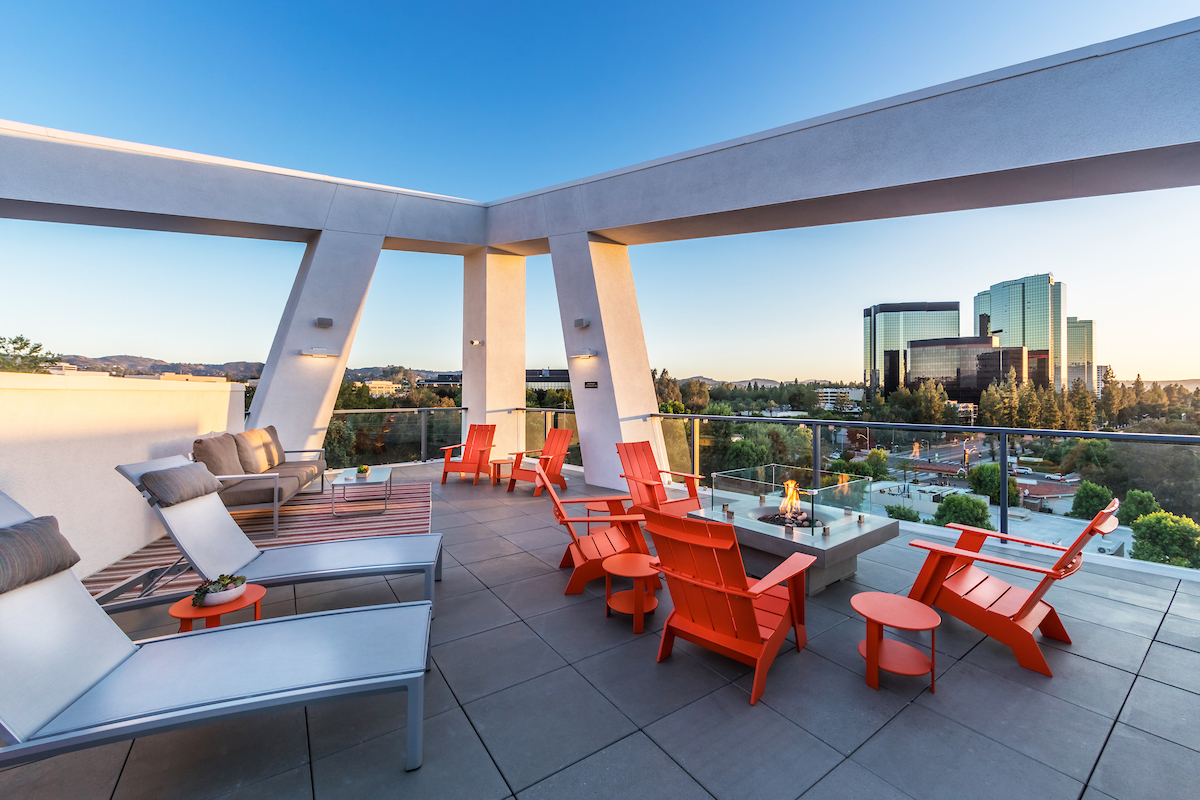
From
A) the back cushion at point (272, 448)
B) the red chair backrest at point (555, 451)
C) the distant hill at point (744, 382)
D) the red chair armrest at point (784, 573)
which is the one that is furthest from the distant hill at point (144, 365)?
the distant hill at point (744, 382)

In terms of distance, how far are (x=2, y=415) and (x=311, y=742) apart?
9.37ft

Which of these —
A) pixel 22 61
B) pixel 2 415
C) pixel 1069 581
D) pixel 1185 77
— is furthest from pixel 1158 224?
pixel 22 61

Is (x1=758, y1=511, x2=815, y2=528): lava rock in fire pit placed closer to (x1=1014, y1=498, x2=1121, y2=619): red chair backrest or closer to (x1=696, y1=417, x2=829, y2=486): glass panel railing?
(x1=1014, y1=498, x2=1121, y2=619): red chair backrest

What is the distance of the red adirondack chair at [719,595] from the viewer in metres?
2.27

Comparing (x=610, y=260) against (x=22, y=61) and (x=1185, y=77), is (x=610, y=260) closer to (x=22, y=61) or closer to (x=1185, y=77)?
(x=1185, y=77)

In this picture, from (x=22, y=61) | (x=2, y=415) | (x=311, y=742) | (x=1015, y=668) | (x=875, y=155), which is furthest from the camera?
(x=22, y=61)

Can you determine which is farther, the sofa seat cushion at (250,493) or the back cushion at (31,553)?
the sofa seat cushion at (250,493)

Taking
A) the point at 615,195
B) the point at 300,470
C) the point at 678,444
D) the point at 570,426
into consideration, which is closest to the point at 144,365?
the point at 300,470

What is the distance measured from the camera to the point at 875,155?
484 cm

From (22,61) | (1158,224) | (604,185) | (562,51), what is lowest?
(604,185)

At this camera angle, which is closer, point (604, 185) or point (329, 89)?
point (604, 185)

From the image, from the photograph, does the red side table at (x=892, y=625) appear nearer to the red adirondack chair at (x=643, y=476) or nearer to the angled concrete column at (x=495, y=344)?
the red adirondack chair at (x=643, y=476)

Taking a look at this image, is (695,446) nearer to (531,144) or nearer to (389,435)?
(389,435)

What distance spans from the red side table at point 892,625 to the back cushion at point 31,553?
3.33 meters
